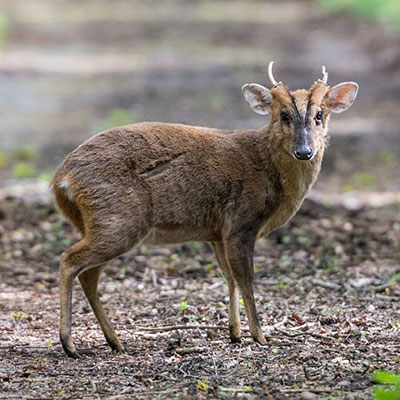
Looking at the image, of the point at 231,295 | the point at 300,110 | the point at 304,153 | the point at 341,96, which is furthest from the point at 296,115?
the point at 231,295

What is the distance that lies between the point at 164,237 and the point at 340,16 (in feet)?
80.3

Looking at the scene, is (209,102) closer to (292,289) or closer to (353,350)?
(292,289)

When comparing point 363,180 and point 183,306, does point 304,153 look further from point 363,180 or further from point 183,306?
point 363,180

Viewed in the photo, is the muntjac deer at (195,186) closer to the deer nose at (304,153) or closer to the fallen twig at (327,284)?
the deer nose at (304,153)

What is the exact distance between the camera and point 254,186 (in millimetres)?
6082

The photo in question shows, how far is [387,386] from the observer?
4676mm

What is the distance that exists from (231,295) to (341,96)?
1.69 meters

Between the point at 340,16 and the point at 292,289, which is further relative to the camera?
the point at 340,16

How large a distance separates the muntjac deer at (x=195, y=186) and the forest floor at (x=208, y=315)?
0.34 metres

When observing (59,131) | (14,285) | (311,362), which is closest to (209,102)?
(59,131)

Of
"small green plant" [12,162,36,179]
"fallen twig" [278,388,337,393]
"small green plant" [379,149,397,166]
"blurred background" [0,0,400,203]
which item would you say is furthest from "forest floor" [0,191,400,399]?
"small green plant" [379,149,397,166]

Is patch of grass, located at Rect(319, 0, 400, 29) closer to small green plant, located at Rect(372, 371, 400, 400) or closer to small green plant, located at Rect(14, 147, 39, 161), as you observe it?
small green plant, located at Rect(14, 147, 39, 161)

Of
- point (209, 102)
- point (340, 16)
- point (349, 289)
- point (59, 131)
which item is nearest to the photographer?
point (349, 289)

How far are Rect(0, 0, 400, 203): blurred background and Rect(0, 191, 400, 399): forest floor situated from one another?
1873 millimetres
